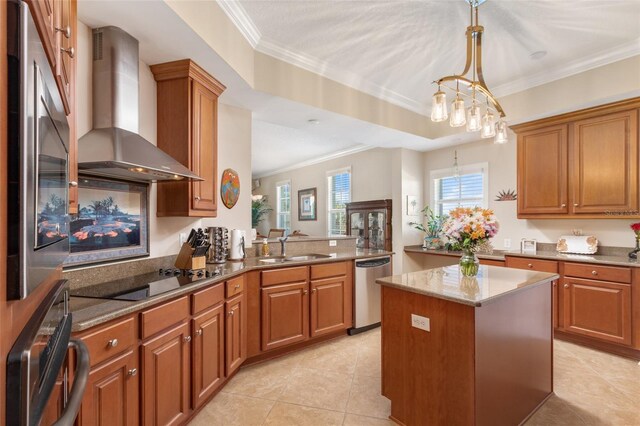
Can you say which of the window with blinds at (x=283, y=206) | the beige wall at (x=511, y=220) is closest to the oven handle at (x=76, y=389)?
the beige wall at (x=511, y=220)

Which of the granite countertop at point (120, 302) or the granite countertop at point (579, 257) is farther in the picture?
the granite countertop at point (579, 257)

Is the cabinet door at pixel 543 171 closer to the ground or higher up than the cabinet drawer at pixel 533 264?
higher up

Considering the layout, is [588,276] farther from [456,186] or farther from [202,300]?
[202,300]

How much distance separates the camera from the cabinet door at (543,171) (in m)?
3.60

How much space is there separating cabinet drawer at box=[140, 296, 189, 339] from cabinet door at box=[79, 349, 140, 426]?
125 millimetres

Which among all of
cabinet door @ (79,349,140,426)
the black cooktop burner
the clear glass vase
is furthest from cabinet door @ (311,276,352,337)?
cabinet door @ (79,349,140,426)

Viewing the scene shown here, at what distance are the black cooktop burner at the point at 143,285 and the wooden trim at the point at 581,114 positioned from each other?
4030 mm

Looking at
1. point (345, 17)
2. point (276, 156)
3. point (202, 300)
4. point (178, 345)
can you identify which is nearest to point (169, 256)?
point (202, 300)

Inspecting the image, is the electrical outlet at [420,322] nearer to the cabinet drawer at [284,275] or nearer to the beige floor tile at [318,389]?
the beige floor tile at [318,389]

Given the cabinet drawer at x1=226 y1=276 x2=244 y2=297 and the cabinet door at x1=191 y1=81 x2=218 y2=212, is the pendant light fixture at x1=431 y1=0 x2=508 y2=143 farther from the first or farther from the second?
the cabinet drawer at x1=226 y1=276 x2=244 y2=297

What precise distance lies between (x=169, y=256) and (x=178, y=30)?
1732 millimetres

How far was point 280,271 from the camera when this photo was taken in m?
2.99

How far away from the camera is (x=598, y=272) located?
3121mm

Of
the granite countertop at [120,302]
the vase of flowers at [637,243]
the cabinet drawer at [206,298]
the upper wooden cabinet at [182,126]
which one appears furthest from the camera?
the vase of flowers at [637,243]
